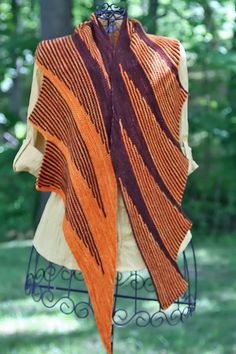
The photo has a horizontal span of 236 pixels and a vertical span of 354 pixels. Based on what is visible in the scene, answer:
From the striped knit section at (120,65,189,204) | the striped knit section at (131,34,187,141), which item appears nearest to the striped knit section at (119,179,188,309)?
the striped knit section at (120,65,189,204)

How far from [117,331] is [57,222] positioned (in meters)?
2.08

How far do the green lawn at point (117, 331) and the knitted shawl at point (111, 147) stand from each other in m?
1.80

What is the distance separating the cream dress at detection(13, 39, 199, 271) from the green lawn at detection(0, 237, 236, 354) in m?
1.77

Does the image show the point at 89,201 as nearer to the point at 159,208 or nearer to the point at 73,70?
the point at 159,208

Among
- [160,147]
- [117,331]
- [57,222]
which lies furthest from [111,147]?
[117,331]

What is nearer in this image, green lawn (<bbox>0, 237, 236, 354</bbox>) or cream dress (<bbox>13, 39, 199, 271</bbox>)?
cream dress (<bbox>13, 39, 199, 271</bbox>)

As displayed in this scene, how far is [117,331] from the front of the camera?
13.8 feet

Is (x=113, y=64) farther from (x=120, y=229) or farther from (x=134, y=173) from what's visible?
(x=120, y=229)

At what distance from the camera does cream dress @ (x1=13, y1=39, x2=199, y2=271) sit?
2.15m

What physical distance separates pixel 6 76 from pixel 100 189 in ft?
11.6

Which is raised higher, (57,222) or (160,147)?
(160,147)

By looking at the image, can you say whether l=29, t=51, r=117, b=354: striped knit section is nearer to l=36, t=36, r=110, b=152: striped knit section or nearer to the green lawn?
l=36, t=36, r=110, b=152: striped knit section

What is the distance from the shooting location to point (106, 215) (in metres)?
2.14

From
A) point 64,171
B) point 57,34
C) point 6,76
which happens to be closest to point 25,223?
point 6,76
